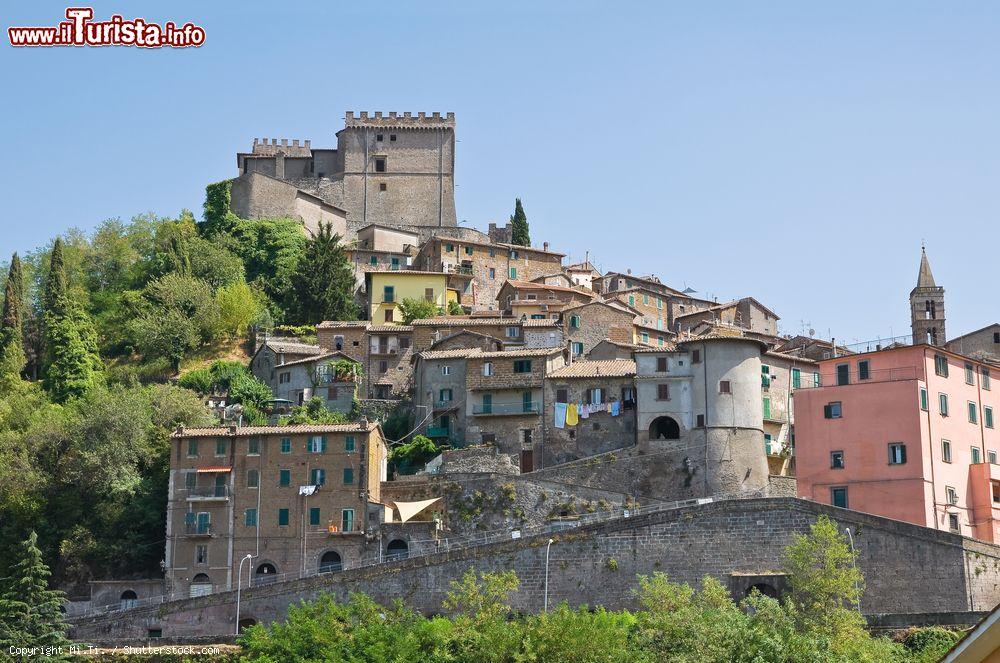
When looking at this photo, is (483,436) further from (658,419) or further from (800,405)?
(800,405)

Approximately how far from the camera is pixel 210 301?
8394cm

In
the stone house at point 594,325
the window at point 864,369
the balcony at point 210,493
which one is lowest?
the balcony at point 210,493

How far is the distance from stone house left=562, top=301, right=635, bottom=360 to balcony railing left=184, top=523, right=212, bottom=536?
844 inches

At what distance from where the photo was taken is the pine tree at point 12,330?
3105 inches

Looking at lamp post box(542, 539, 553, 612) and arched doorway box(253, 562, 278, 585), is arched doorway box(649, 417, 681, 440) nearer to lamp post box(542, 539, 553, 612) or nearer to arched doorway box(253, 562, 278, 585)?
lamp post box(542, 539, 553, 612)

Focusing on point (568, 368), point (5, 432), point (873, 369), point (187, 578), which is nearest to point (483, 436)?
point (568, 368)

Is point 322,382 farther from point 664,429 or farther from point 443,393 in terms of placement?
point 664,429

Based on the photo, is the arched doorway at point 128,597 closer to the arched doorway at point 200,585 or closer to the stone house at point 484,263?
the arched doorway at point 200,585

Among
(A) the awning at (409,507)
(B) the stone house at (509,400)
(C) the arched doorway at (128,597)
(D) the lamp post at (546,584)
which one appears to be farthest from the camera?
(B) the stone house at (509,400)

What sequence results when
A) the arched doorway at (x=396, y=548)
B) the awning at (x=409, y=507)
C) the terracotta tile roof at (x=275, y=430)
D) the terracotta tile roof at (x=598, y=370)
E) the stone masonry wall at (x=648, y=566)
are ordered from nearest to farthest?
1. the stone masonry wall at (x=648, y=566)
2. the arched doorway at (x=396, y=548)
3. the awning at (x=409, y=507)
4. the terracotta tile roof at (x=275, y=430)
5. the terracotta tile roof at (x=598, y=370)

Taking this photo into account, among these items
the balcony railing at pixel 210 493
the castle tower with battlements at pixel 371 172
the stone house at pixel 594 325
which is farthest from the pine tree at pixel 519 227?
the balcony railing at pixel 210 493

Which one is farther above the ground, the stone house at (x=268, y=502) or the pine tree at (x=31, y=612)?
the stone house at (x=268, y=502)

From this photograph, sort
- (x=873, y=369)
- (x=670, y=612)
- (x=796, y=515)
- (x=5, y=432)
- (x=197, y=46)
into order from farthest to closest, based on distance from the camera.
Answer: (x=5, y=432) → (x=873, y=369) → (x=796, y=515) → (x=670, y=612) → (x=197, y=46)

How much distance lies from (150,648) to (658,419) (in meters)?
24.6
